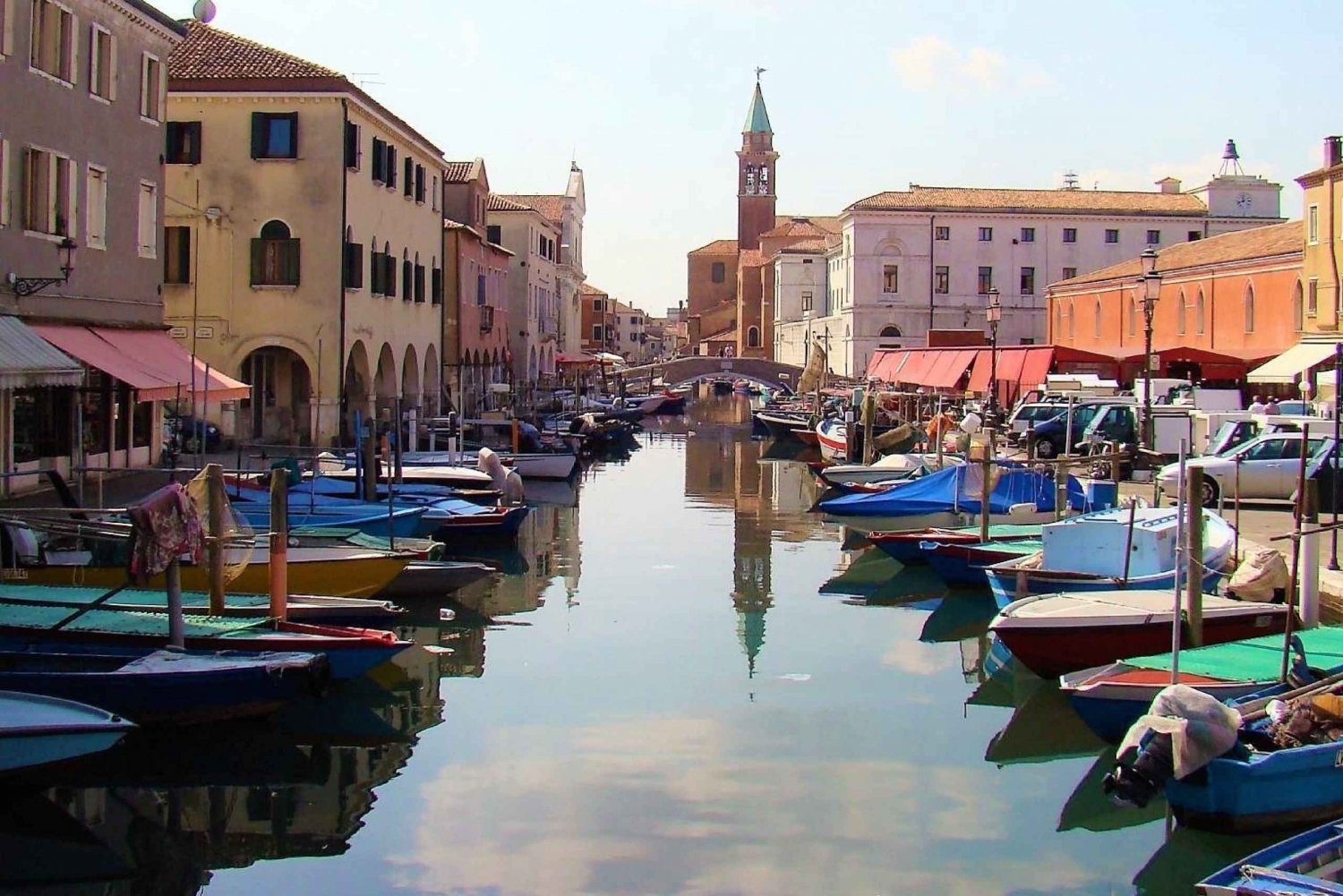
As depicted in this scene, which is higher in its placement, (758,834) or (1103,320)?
(1103,320)

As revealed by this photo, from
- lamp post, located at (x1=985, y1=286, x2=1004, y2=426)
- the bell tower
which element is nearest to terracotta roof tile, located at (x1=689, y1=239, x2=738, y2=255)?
the bell tower

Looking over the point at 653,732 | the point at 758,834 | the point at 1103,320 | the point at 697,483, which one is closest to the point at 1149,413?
the point at 697,483

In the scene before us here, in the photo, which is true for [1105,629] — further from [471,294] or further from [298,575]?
[471,294]

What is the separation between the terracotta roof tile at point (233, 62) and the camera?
30.5 m

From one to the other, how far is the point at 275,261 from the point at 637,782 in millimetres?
21829

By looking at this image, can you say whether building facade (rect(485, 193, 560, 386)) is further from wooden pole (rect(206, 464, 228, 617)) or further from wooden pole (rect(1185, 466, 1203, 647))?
wooden pole (rect(1185, 466, 1203, 647))

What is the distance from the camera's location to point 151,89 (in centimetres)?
2450

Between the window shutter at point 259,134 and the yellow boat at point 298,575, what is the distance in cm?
1616

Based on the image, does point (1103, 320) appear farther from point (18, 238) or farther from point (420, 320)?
point (18, 238)

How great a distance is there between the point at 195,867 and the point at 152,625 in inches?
150

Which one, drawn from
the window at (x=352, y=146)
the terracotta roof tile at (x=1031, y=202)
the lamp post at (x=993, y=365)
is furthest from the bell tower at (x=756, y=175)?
the window at (x=352, y=146)

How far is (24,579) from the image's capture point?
49.9ft

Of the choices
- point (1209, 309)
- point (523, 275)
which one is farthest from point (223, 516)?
point (523, 275)

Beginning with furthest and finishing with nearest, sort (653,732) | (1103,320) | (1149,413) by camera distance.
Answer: (1103,320)
(1149,413)
(653,732)
